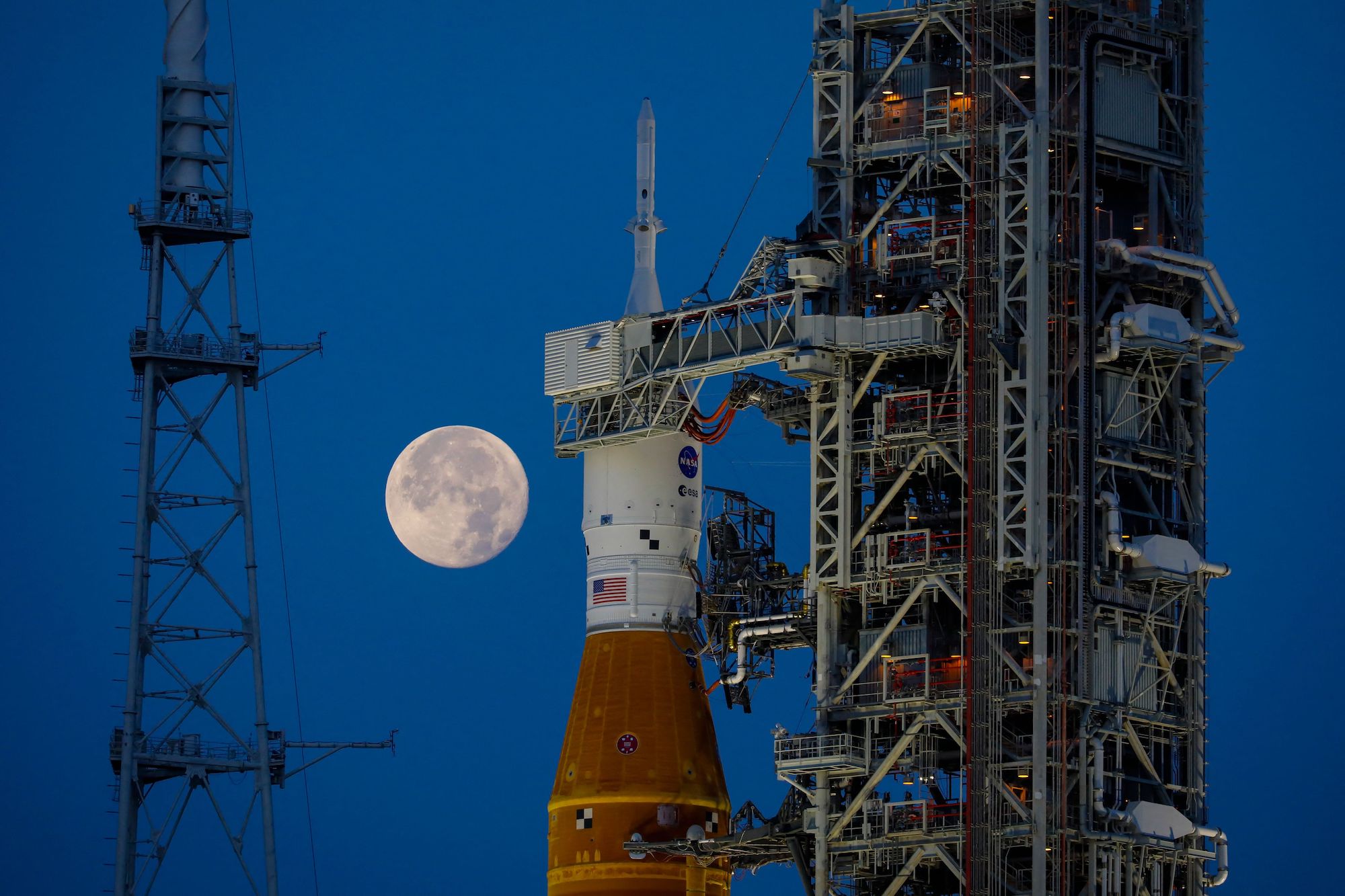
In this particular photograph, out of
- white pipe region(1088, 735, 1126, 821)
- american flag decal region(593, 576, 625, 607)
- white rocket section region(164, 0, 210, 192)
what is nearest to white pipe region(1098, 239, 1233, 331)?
white pipe region(1088, 735, 1126, 821)

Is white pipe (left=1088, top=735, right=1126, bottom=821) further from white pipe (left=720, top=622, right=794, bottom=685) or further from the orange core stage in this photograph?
the orange core stage

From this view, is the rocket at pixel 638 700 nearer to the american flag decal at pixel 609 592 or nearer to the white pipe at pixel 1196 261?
the american flag decal at pixel 609 592

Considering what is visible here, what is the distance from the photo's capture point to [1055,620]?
109 meters

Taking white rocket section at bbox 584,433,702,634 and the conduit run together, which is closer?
the conduit run

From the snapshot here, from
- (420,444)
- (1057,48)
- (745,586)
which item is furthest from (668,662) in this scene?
(1057,48)

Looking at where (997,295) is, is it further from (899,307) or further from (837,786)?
(837,786)

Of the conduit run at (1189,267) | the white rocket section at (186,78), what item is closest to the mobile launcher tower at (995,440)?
the conduit run at (1189,267)

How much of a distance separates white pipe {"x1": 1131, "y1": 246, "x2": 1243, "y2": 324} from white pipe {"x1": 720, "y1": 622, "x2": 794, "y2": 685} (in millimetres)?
16191

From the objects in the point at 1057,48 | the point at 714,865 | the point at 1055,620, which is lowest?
the point at 714,865

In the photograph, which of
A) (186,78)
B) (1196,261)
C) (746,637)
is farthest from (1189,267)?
(186,78)

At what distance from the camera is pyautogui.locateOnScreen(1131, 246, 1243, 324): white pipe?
112812mm

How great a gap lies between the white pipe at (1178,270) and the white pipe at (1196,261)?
89 millimetres

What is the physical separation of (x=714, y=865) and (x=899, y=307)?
61.6ft

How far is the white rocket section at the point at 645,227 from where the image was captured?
409 ft
